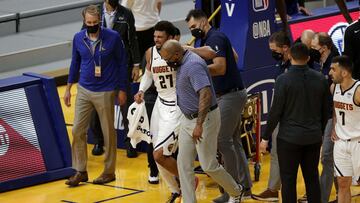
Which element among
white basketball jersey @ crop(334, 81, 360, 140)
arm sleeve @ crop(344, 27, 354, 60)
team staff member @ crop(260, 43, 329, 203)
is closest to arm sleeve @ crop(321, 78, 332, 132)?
team staff member @ crop(260, 43, 329, 203)

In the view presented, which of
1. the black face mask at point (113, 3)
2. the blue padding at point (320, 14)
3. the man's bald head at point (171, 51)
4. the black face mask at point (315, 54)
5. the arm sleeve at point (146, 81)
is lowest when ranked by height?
the arm sleeve at point (146, 81)

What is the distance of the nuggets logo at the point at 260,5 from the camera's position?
43.2 feet

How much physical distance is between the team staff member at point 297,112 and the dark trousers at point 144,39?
5.38 metres

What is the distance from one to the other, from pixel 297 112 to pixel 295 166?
0.53m

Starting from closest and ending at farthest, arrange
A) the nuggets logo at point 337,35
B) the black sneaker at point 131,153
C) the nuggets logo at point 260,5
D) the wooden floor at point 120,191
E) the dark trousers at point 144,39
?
the wooden floor at point 120,191, the nuggets logo at point 260,5, the black sneaker at point 131,153, the dark trousers at point 144,39, the nuggets logo at point 337,35

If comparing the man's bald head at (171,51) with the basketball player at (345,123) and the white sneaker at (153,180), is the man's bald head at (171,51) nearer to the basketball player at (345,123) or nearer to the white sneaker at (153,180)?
the basketball player at (345,123)

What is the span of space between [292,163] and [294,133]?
0.30 metres

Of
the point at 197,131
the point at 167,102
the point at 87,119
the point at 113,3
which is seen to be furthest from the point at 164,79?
the point at 113,3

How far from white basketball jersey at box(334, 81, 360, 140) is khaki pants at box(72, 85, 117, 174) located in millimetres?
2971

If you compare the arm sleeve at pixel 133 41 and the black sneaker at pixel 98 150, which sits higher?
the arm sleeve at pixel 133 41

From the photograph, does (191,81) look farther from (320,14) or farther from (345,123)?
(320,14)

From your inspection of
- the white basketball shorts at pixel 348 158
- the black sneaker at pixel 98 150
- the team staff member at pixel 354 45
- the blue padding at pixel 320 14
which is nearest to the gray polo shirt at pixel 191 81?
the white basketball shorts at pixel 348 158

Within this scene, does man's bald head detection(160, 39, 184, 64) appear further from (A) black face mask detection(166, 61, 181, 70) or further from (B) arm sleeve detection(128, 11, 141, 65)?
(B) arm sleeve detection(128, 11, 141, 65)

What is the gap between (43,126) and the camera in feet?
41.0
